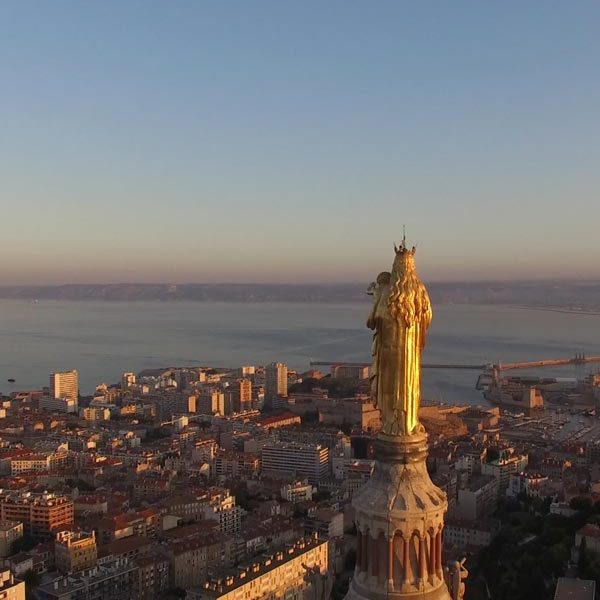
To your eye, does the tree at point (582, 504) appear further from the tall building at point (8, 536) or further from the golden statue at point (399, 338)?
the golden statue at point (399, 338)

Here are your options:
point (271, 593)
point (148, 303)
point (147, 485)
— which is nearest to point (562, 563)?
point (271, 593)

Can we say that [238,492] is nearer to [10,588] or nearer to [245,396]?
[10,588]

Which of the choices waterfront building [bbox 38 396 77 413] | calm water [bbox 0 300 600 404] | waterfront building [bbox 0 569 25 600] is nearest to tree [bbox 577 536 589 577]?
waterfront building [bbox 0 569 25 600]

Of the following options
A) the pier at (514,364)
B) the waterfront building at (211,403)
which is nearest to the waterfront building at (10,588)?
the waterfront building at (211,403)

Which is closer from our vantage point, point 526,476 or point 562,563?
point 562,563

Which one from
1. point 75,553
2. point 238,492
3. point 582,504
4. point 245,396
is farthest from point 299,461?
point 245,396

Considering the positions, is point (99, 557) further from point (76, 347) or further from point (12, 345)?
point (12, 345)
